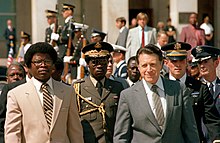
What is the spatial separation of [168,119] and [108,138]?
1.26 metres

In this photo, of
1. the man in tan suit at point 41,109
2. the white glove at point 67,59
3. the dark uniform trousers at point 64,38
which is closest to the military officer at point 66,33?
the dark uniform trousers at point 64,38

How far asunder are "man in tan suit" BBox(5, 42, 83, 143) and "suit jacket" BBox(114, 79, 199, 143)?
0.50m

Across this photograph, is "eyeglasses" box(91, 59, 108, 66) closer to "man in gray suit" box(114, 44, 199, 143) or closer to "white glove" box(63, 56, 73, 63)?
"man in gray suit" box(114, 44, 199, 143)

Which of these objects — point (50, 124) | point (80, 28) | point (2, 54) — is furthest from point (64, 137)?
point (2, 54)

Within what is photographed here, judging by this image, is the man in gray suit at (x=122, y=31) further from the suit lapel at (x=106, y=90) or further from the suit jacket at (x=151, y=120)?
the suit jacket at (x=151, y=120)

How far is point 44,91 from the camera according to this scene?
696 cm

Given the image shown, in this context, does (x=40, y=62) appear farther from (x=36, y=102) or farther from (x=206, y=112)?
(x=206, y=112)

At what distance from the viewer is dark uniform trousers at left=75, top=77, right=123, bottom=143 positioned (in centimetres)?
798

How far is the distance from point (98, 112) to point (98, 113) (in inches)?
0.5

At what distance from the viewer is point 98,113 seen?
8016mm

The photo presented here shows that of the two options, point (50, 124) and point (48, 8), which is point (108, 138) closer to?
point (50, 124)

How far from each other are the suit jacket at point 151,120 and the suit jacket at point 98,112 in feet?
2.95

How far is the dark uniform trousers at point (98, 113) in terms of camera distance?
7980 mm

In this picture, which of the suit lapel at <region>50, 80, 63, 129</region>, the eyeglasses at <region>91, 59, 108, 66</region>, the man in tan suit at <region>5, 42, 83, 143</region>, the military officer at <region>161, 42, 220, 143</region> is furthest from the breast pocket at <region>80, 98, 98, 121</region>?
the military officer at <region>161, 42, 220, 143</region>
